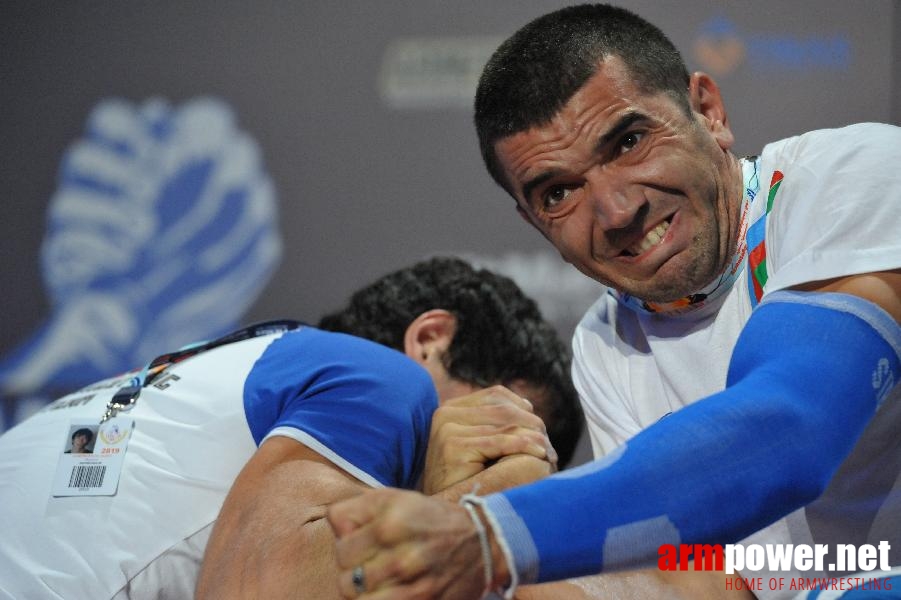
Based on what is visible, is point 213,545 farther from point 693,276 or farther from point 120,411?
point 693,276

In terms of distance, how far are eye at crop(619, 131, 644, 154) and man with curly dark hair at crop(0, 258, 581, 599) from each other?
16.3 inches

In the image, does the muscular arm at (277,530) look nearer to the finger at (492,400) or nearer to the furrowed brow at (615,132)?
the finger at (492,400)

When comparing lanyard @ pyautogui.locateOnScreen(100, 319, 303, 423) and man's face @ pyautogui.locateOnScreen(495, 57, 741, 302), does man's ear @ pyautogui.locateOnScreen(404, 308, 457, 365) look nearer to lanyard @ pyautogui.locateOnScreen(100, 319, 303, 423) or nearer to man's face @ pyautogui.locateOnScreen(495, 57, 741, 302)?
lanyard @ pyautogui.locateOnScreen(100, 319, 303, 423)

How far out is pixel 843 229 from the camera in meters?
1.13

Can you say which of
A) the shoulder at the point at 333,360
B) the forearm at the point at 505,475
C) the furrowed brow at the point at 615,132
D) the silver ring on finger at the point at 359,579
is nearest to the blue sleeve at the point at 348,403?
the shoulder at the point at 333,360

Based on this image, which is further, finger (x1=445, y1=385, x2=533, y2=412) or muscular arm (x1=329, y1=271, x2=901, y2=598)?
finger (x1=445, y1=385, x2=533, y2=412)

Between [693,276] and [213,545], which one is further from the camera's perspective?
Result: [693,276]

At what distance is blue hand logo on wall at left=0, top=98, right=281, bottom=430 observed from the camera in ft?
8.31

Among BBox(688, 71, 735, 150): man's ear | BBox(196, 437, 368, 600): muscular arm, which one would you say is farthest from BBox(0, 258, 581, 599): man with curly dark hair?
BBox(688, 71, 735, 150): man's ear

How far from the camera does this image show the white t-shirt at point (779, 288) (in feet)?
3.69

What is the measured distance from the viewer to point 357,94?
255 cm

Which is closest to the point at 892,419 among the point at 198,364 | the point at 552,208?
the point at 552,208

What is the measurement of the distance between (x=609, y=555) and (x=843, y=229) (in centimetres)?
51

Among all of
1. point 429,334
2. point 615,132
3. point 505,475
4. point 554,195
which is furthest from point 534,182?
point 429,334
